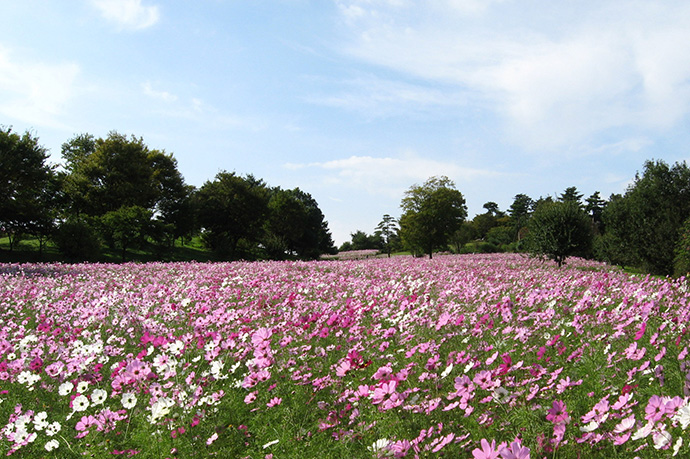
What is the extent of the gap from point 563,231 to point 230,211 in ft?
99.5

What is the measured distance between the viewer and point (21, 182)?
91.7 feet

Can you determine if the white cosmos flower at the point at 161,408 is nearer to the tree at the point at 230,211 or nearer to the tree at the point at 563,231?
the tree at the point at 563,231

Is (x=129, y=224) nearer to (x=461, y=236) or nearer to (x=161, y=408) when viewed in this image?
(x=161, y=408)

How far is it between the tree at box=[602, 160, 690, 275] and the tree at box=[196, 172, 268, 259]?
3235 cm

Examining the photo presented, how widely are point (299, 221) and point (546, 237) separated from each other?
3365 cm

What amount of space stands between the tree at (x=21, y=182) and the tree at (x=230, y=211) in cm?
1378

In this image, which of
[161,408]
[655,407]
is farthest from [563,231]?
[161,408]

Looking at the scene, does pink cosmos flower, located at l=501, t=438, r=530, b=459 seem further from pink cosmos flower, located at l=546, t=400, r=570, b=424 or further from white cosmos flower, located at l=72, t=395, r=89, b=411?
white cosmos flower, located at l=72, t=395, r=89, b=411

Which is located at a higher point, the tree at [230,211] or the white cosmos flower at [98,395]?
the tree at [230,211]

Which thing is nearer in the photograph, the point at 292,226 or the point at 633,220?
the point at 633,220

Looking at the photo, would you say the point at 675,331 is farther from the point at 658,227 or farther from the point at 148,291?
the point at 658,227

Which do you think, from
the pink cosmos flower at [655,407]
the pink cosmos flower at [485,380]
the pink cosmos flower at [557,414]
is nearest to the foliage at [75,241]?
the pink cosmos flower at [485,380]

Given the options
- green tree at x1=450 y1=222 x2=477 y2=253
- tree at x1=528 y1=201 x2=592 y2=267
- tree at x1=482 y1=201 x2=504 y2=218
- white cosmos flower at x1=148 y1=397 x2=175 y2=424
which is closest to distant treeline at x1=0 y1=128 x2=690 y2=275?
tree at x1=528 y1=201 x2=592 y2=267

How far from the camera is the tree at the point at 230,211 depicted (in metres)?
41.8
